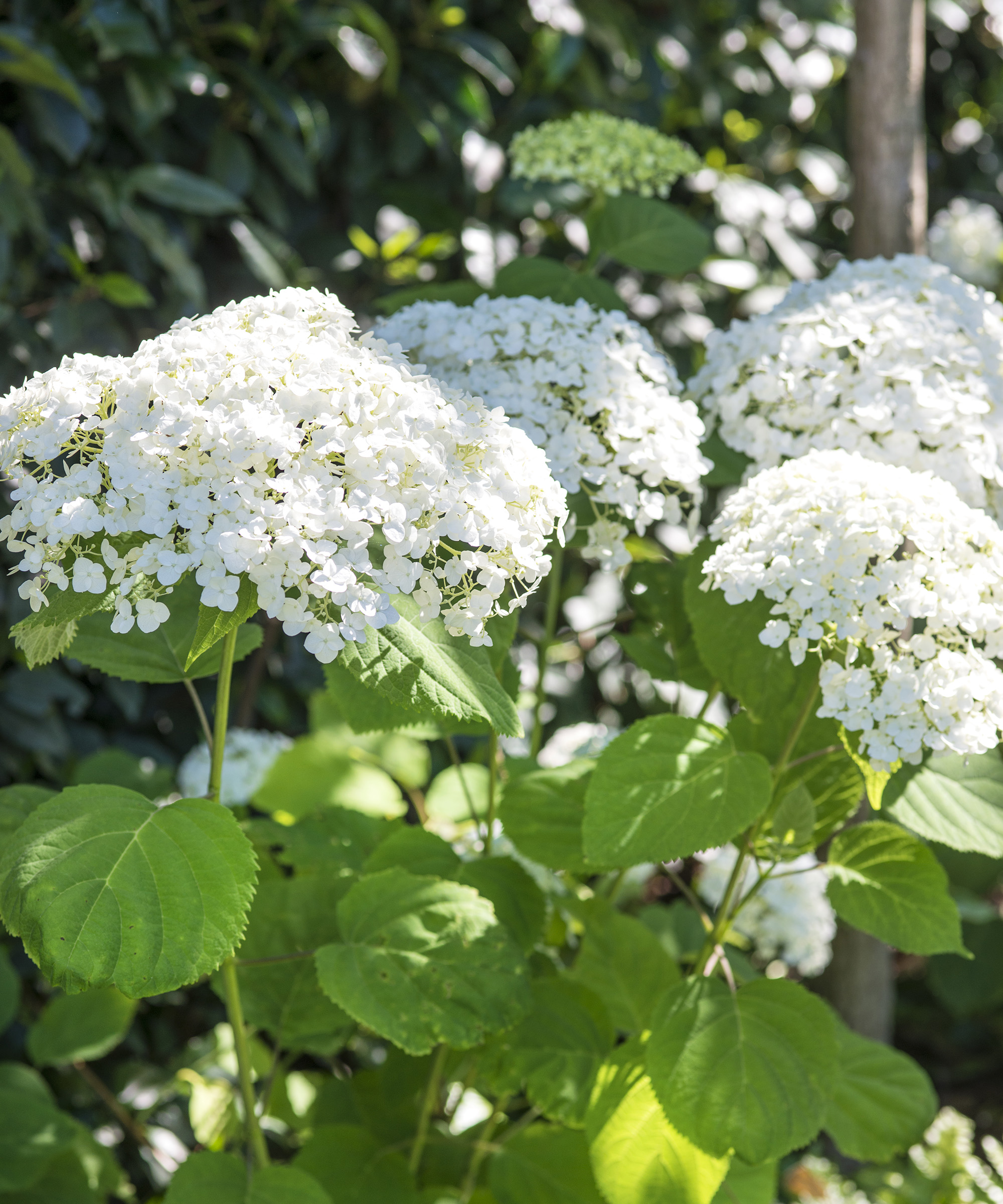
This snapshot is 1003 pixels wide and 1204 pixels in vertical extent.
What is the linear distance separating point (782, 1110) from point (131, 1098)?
1.30 m

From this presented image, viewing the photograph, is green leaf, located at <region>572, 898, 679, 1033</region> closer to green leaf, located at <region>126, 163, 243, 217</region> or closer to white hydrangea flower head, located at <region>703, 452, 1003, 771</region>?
white hydrangea flower head, located at <region>703, 452, 1003, 771</region>

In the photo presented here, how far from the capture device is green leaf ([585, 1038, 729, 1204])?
36.4 inches

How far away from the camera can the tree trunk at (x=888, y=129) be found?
171 cm

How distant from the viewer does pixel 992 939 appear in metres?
2.21

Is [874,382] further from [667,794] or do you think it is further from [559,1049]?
[559,1049]

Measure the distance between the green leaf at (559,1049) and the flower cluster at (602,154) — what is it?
3.05ft

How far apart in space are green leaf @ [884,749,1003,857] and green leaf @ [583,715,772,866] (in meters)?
0.15

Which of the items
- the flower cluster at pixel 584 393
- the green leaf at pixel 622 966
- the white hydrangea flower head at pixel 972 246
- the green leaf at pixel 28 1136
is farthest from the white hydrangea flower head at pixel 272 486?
the white hydrangea flower head at pixel 972 246

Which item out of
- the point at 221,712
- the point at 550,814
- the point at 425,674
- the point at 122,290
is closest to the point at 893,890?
the point at 550,814

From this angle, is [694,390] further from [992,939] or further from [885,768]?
[992,939]

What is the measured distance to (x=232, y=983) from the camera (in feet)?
3.00

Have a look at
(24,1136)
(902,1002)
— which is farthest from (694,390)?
(902,1002)

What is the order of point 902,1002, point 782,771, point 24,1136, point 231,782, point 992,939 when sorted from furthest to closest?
point 902,1002
point 992,939
point 231,782
point 24,1136
point 782,771

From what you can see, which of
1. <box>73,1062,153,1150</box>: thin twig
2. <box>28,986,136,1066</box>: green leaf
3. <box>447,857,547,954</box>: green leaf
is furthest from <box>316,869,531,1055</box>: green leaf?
<box>73,1062,153,1150</box>: thin twig
